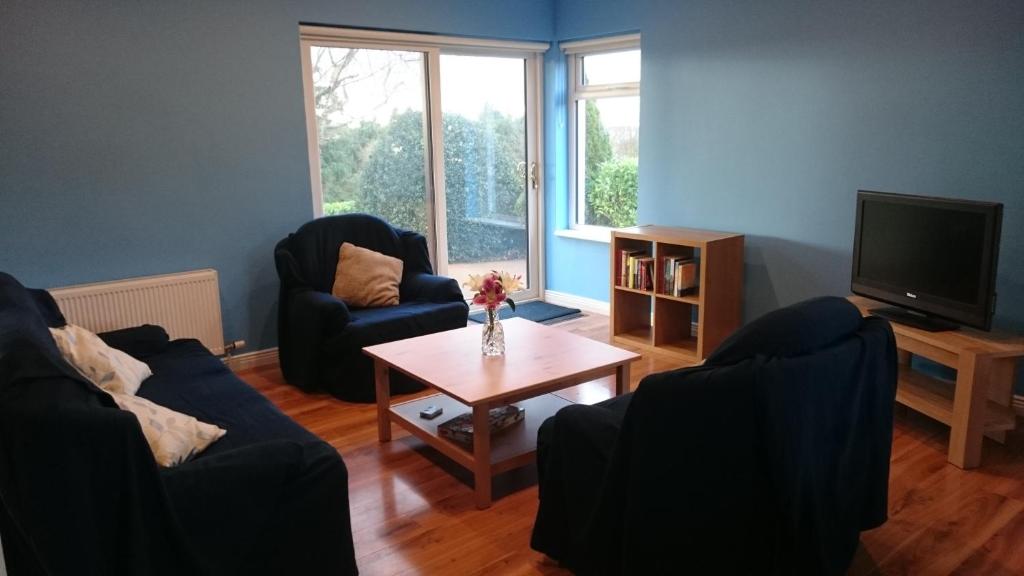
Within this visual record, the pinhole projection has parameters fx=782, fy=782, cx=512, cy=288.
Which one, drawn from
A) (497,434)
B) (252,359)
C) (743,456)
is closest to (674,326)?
(497,434)

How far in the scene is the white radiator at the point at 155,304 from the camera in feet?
13.3

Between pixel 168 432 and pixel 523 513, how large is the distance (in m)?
1.33

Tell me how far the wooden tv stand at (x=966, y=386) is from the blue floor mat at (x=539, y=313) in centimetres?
262

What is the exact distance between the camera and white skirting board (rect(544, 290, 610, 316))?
606 cm

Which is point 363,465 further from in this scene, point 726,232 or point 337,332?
point 726,232

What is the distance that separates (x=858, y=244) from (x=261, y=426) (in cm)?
302

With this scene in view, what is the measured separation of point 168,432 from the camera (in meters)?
2.40

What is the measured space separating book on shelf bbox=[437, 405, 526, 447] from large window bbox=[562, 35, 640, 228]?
277 centimetres

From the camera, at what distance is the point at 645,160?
5.49m

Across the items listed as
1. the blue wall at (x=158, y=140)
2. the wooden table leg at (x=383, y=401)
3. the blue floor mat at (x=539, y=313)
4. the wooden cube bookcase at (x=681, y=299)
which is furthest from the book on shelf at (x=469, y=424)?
the blue floor mat at (x=539, y=313)

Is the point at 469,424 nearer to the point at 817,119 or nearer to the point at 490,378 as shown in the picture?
the point at 490,378

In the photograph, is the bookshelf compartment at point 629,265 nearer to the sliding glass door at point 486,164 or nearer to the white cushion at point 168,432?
the sliding glass door at point 486,164

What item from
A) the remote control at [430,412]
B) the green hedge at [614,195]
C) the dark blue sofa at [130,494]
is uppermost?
the green hedge at [614,195]

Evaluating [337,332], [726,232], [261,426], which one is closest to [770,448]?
[261,426]
